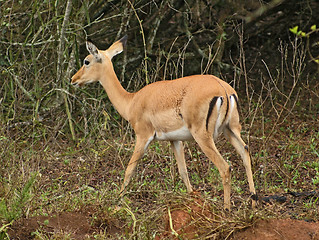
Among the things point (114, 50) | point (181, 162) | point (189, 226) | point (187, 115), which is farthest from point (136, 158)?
point (189, 226)

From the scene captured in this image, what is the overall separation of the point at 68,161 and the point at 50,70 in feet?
5.33

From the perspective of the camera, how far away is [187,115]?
533cm

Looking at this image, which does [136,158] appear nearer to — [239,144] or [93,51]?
[239,144]

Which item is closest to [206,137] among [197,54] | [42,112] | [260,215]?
[260,215]

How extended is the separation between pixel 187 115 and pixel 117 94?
1186 mm

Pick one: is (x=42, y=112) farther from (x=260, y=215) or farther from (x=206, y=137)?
(x=260, y=215)

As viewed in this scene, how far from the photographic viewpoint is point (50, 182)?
6.47m

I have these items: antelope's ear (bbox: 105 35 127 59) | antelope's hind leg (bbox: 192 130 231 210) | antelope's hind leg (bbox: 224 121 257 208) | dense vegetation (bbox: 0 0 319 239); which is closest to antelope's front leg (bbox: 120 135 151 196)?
dense vegetation (bbox: 0 0 319 239)

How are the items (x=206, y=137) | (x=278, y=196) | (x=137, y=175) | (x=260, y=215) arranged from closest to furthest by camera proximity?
1. (x=260, y=215)
2. (x=206, y=137)
3. (x=278, y=196)
4. (x=137, y=175)

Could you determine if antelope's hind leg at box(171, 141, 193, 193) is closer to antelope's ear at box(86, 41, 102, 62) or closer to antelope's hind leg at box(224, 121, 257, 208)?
antelope's hind leg at box(224, 121, 257, 208)

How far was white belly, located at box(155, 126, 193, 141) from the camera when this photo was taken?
17.8 ft

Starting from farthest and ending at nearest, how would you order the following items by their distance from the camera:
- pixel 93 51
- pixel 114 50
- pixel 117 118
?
pixel 117 118
pixel 114 50
pixel 93 51

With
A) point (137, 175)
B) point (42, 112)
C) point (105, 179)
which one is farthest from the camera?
point (42, 112)

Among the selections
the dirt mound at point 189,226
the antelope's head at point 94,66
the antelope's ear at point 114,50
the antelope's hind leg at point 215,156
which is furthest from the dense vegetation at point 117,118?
the antelope's head at point 94,66
